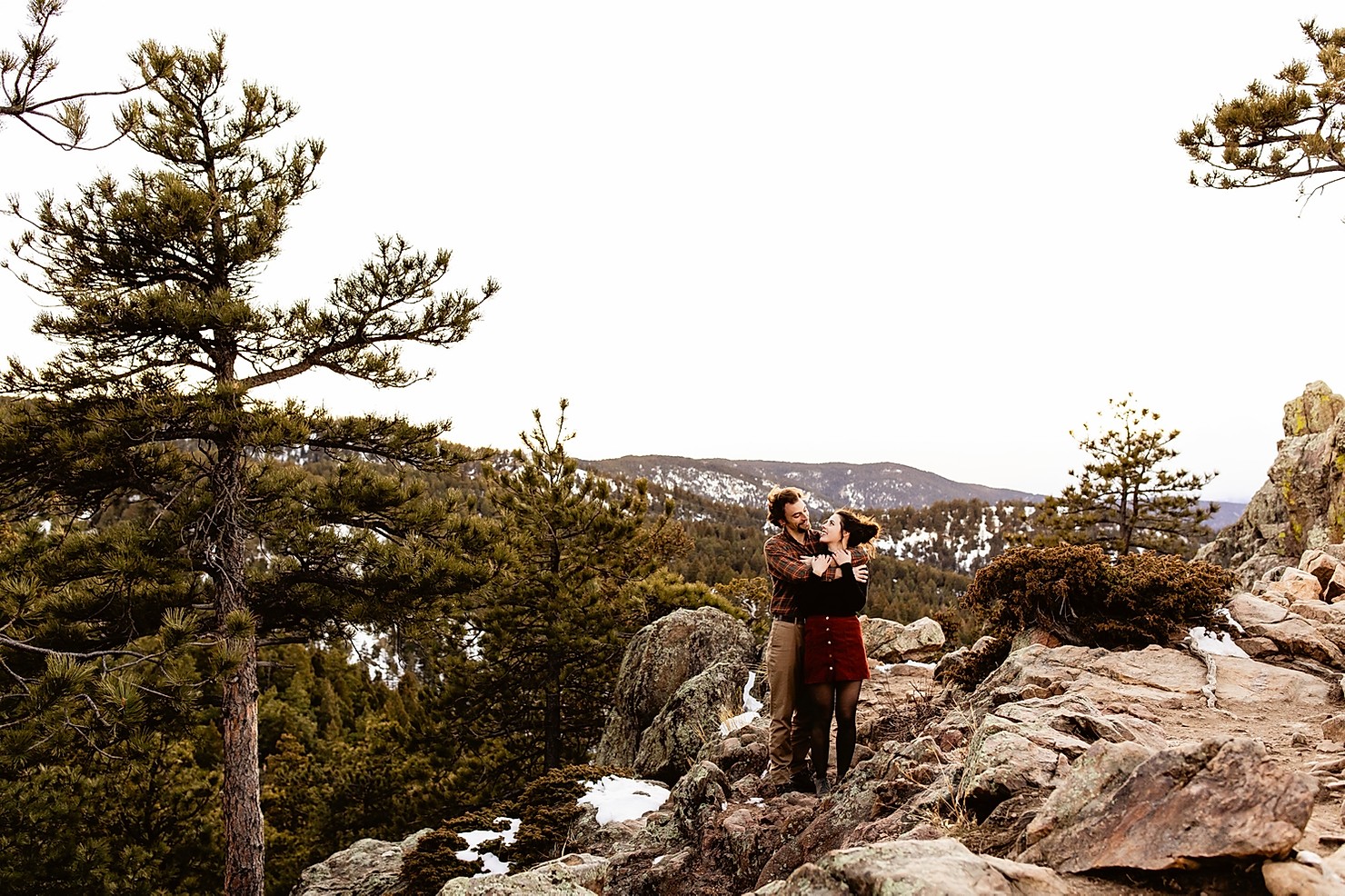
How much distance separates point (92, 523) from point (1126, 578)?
13480 millimetres

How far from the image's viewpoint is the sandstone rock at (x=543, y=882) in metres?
5.34

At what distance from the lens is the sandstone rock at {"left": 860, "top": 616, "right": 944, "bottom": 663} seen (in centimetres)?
1233

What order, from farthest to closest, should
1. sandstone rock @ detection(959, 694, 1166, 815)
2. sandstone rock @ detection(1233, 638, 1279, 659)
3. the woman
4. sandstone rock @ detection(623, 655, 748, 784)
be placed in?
sandstone rock @ detection(623, 655, 748, 784) → sandstone rock @ detection(1233, 638, 1279, 659) → the woman → sandstone rock @ detection(959, 694, 1166, 815)

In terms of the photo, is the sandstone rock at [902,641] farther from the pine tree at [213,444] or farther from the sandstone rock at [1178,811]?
the sandstone rock at [1178,811]

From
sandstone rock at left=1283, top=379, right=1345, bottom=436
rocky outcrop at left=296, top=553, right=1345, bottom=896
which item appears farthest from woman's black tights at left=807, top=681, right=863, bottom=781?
sandstone rock at left=1283, top=379, right=1345, bottom=436

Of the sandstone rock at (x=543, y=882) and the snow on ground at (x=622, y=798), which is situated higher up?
the sandstone rock at (x=543, y=882)

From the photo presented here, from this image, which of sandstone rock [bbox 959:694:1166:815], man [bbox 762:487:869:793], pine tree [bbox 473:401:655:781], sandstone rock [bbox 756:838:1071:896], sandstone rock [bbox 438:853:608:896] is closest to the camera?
sandstone rock [bbox 756:838:1071:896]

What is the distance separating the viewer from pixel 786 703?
580cm

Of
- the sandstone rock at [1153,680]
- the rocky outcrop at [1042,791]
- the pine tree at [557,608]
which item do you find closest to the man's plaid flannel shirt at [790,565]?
the rocky outcrop at [1042,791]

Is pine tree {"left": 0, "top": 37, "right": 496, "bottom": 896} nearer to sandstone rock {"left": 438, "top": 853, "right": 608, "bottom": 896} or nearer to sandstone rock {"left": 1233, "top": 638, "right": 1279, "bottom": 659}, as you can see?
sandstone rock {"left": 438, "top": 853, "right": 608, "bottom": 896}

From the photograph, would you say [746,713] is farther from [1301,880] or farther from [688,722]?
[1301,880]

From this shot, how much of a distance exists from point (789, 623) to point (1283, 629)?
5363mm

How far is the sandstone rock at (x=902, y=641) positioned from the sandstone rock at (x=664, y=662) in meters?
2.21

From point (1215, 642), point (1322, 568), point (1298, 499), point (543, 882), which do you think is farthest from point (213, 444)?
point (1298, 499)
